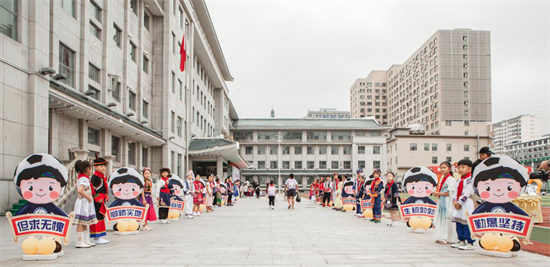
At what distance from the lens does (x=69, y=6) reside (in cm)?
2053

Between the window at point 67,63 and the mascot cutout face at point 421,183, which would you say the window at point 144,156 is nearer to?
the window at point 67,63

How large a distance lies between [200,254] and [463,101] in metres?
89.3

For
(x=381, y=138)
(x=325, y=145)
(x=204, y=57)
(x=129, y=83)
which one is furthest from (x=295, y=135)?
(x=129, y=83)

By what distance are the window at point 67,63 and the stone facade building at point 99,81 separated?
0.17 feet

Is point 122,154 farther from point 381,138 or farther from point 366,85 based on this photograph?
point 366,85

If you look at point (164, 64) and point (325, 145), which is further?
point (325, 145)

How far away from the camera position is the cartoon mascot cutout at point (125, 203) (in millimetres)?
11383

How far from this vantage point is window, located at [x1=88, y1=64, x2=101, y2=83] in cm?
2280

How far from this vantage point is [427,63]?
313ft

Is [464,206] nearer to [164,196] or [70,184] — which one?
[164,196]

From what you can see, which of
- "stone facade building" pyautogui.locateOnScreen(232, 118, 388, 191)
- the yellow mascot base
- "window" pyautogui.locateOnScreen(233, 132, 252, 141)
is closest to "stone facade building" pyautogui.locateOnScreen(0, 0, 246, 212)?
the yellow mascot base

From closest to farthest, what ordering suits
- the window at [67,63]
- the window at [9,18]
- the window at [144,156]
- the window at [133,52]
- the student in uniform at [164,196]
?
the student in uniform at [164,196]
the window at [9,18]
the window at [67,63]
the window at [133,52]
the window at [144,156]

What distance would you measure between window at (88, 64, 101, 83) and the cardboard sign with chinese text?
53.8 feet

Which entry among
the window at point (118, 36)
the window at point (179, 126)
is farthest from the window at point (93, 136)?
the window at point (179, 126)
